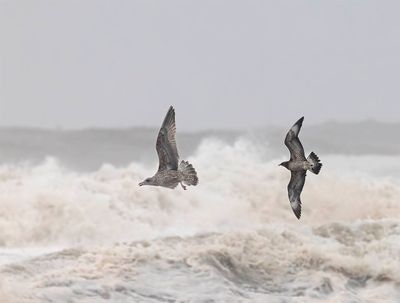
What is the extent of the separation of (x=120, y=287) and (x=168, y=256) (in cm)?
212

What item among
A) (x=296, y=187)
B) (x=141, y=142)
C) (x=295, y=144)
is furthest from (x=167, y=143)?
(x=141, y=142)

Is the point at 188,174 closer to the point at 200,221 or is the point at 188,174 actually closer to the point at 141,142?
the point at 200,221

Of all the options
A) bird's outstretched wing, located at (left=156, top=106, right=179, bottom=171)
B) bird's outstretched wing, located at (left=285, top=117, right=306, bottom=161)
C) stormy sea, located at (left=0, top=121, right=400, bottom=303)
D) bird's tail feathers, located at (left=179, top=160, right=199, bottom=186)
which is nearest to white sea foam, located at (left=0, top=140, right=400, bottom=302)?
stormy sea, located at (left=0, top=121, right=400, bottom=303)

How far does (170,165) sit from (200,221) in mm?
14694

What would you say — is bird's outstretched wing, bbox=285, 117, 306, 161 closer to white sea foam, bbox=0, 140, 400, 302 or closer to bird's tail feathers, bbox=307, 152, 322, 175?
bird's tail feathers, bbox=307, 152, 322, 175

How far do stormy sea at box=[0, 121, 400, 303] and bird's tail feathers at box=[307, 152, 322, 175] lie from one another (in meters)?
8.02

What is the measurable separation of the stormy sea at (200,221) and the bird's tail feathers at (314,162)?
8.02 metres

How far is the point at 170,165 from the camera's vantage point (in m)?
7.86

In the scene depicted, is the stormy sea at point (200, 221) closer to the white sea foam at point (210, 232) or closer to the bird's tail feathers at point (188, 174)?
the white sea foam at point (210, 232)

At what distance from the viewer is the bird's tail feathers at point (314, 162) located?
745 cm

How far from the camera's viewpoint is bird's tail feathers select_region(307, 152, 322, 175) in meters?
7.45

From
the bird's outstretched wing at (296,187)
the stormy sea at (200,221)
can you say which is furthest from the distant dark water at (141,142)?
the bird's outstretched wing at (296,187)

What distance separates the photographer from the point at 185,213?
23.3 meters

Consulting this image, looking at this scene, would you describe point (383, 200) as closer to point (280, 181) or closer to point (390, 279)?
point (280, 181)
